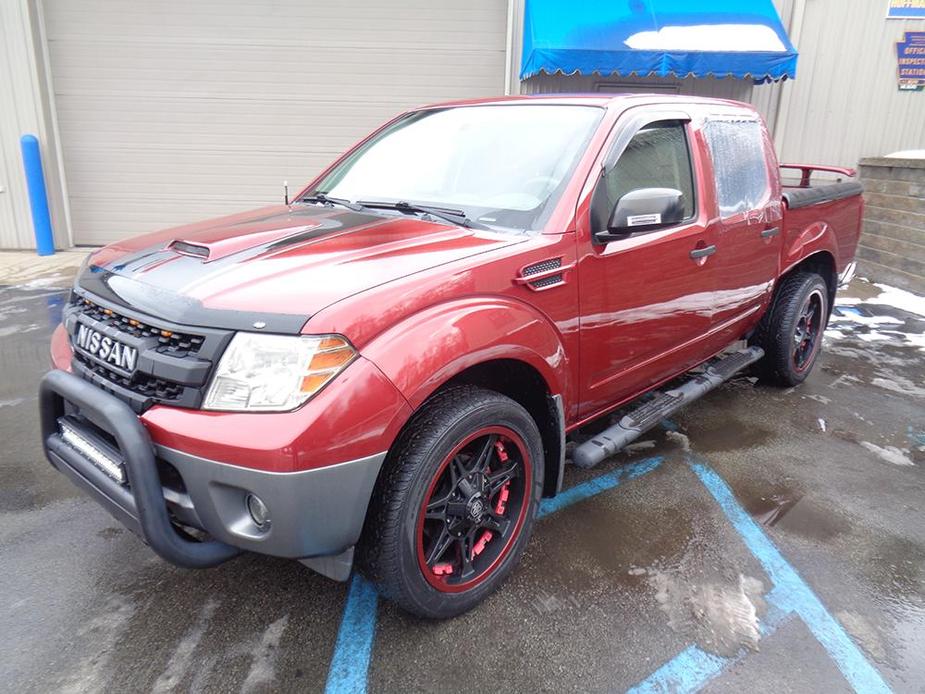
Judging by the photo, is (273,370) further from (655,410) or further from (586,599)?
(655,410)

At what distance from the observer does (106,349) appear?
2205mm

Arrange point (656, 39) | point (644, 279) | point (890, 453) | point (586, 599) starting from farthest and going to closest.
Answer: point (656, 39), point (890, 453), point (644, 279), point (586, 599)

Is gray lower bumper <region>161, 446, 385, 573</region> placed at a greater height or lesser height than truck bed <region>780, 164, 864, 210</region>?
lesser

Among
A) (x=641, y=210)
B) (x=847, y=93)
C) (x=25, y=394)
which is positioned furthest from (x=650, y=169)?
(x=847, y=93)

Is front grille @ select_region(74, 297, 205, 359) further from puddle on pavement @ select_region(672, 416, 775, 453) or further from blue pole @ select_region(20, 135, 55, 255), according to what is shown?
blue pole @ select_region(20, 135, 55, 255)

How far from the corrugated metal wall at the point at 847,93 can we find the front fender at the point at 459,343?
9674 millimetres

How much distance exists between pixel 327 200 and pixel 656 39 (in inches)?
275

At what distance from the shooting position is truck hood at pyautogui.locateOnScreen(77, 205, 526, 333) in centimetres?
203

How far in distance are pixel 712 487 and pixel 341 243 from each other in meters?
2.40

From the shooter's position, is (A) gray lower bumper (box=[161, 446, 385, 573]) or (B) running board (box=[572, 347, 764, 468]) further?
(B) running board (box=[572, 347, 764, 468])

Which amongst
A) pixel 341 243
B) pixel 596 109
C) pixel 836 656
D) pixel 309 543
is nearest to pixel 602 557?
pixel 836 656

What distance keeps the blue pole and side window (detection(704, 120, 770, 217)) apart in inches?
380

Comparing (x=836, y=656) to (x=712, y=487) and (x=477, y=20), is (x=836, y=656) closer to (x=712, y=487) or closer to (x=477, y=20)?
(x=712, y=487)

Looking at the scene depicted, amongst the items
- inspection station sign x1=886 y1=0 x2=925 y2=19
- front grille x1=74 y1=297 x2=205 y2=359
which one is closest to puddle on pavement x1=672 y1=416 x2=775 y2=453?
front grille x1=74 y1=297 x2=205 y2=359
